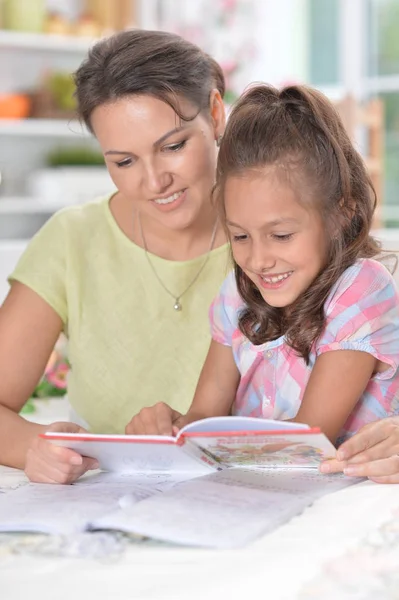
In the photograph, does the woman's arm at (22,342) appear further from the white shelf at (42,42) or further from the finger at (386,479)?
the white shelf at (42,42)

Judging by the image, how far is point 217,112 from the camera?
2016 mm

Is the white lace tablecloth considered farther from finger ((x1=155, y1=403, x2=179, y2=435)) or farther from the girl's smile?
the girl's smile

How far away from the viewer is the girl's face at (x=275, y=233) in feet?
5.28

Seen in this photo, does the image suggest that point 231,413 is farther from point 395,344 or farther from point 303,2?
point 303,2

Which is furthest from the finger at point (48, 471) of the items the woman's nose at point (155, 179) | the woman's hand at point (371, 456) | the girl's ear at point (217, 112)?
the girl's ear at point (217, 112)

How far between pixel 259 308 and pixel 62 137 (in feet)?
16.4

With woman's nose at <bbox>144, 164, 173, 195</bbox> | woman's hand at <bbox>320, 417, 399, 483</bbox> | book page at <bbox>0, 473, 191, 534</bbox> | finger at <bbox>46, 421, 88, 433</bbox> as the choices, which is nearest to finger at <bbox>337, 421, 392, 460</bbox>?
woman's hand at <bbox>320, 417, 399, 483</bbox>

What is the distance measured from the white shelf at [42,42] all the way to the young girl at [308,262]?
472 centimetres

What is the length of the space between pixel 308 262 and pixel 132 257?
2.13ft

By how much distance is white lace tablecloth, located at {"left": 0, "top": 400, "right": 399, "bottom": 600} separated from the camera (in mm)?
999

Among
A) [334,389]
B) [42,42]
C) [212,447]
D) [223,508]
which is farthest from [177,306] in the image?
[42,42]

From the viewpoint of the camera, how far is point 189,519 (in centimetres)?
119

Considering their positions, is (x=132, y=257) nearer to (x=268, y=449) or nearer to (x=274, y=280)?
(x=274, y=280)

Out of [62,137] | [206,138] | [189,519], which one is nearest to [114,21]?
[62,137]
